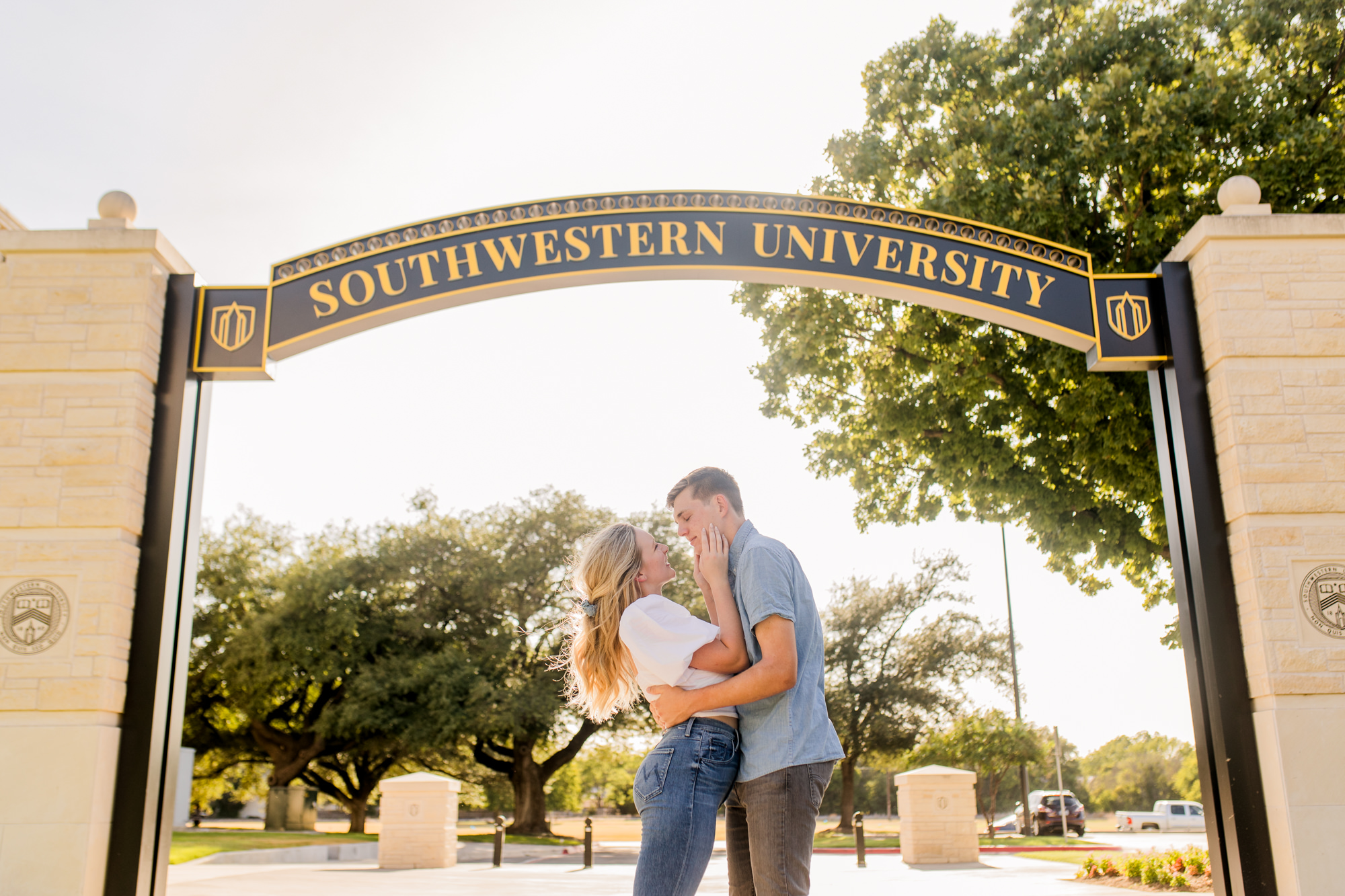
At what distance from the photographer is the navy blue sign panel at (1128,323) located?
6117 mm

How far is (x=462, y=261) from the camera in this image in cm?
635

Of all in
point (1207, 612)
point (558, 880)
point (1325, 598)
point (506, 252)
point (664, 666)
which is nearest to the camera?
point (664, 666)

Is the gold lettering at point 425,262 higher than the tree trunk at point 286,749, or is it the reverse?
the gold lettering at point 425,262

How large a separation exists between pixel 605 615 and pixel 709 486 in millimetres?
574

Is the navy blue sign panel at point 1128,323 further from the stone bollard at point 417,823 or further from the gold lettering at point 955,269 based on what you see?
the stone bollard at point 417,823

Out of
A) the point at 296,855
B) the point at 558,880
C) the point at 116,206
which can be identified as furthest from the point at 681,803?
the point at 296,855

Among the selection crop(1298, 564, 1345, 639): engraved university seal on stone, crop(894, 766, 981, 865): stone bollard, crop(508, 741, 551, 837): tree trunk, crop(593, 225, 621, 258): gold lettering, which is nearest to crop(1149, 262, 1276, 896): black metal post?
crop(1298, 564, 1345, 639): engraved university seal on stone

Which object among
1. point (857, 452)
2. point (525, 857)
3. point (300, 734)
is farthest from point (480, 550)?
point (857, 452)

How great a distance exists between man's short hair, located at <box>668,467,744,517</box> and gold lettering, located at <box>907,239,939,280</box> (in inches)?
137

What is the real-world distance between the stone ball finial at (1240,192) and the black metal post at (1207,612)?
0.51 metres

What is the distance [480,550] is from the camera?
90.7 ft

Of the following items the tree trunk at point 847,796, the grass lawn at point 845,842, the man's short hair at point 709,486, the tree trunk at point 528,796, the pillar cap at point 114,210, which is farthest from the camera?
the tree trunk at point 847,796

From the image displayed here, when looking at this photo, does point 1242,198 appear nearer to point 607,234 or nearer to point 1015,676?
point 607,234

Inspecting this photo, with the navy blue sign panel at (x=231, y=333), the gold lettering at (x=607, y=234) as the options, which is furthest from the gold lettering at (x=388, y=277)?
the gold lettering at (x=607, y=234)
